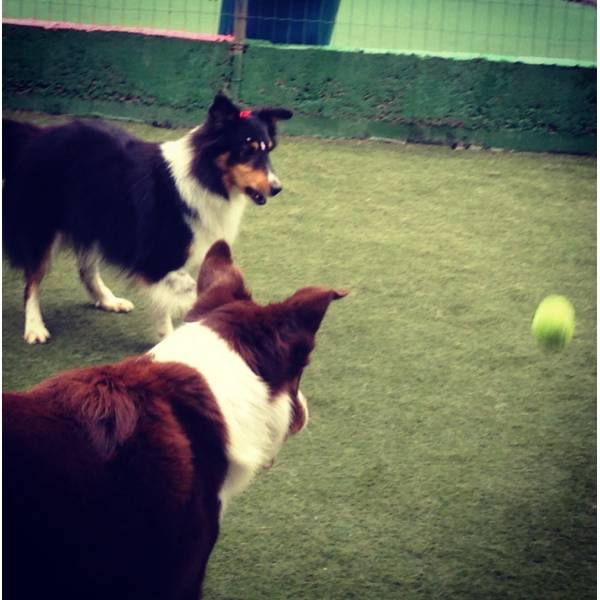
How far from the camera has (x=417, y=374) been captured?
4.61 m

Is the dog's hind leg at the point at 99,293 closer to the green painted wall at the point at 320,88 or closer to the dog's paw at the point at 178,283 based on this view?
the dog's paw at the point at 178,283

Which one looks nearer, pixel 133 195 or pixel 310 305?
pixel 310 305

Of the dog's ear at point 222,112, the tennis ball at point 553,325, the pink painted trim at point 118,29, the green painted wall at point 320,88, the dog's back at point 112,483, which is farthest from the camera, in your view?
the pink painted trim at point 118,29

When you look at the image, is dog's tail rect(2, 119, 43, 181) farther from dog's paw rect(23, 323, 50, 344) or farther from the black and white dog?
dog's paw rect(23, 323, 50, 344)

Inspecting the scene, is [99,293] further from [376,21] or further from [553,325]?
[376,21]

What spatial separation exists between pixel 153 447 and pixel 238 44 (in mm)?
5844

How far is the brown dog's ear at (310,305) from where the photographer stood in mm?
2605

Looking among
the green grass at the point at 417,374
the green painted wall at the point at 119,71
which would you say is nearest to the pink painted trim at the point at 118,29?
the green painted wall at the point at 119,71

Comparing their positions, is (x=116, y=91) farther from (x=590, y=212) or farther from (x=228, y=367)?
(x=228, y=367)

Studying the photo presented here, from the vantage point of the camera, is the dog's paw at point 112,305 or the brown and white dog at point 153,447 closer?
the brown and white dog at point 153,447

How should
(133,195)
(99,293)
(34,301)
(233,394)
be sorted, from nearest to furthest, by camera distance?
1. (233,394)
2. (133,195)
3. (34,301)
4. (99,293)

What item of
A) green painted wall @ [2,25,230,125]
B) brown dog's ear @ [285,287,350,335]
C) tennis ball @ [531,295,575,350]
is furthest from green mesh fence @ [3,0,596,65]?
brown dog's ear @ [285,287,350,335]

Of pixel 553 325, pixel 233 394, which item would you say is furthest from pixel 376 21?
pixel 233 394

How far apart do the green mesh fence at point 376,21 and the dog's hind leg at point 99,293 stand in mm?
3470
